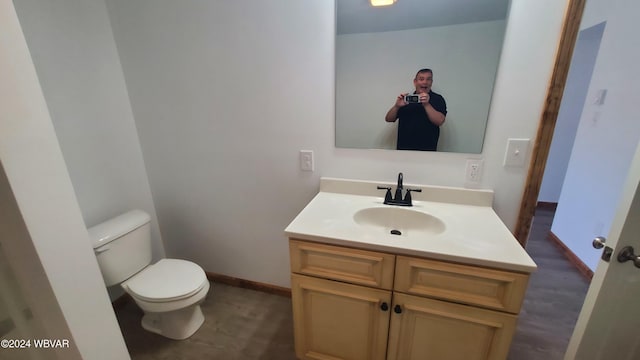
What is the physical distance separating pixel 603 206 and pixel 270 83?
2528mm

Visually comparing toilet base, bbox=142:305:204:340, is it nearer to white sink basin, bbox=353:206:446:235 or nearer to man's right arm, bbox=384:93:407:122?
white sink basin, bbox=353:206:446:235

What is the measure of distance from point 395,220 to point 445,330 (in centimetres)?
52

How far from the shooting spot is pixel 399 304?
1050 mm

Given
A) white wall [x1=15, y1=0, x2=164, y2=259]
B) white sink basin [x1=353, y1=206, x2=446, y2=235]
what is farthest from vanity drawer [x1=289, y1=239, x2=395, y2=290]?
white wall [x1=15, y1=0, x2=164, y2=259]

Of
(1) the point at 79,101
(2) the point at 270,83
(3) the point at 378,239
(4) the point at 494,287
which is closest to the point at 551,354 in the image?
(4) the point at 494,287

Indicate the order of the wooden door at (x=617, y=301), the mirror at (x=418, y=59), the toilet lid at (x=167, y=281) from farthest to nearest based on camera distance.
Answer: the toilet lid at (x=167, y=281), the mirror at (x=418, y=59), the wooden door at (x=617, y=301)

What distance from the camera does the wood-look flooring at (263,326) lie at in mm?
1480

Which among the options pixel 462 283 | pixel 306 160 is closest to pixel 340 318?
pixel 462 283

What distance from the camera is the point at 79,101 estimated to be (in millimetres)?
1464

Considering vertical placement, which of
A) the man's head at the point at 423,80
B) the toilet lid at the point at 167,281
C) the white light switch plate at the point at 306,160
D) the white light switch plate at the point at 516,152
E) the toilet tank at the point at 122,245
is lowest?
A: the toilet lid at the point at 167,281

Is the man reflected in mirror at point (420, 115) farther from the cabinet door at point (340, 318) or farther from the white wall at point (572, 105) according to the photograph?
the white wall at point (572, 105)

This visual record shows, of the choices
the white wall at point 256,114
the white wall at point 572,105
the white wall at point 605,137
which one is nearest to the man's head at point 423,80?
the white wall at point 256,114

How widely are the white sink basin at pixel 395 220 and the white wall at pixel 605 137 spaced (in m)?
1.53

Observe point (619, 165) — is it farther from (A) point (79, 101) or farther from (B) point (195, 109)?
(A) point (79, 101)
